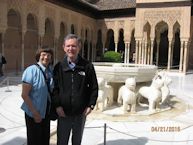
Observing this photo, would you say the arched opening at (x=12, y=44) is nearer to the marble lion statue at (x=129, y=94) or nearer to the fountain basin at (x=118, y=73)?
the fountain basin at (x=118, y=73)

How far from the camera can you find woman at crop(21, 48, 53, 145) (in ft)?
10.2

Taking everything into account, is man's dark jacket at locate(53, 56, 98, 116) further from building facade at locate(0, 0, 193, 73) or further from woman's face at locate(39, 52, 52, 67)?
building facade at locate(0, 0, 193, 73)

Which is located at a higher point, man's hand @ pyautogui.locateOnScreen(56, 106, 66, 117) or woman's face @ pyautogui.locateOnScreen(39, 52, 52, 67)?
woman's face @ pyautogui.locateOnScreen(39, 52, 52, 67)

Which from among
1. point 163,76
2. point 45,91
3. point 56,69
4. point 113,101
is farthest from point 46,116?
point 163,76

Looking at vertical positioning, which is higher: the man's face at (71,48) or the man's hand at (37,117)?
the man's face at (71,48)

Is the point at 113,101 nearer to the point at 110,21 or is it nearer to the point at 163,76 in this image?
the point at 163,76

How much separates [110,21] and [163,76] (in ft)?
64.4

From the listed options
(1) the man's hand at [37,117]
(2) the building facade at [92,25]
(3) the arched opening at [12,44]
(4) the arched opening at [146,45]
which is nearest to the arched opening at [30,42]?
(2) the building facade at [92,25]

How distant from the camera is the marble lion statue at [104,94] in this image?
6357 millimetres

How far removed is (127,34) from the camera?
84.4 ft

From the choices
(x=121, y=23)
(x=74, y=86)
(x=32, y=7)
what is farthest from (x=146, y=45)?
(x=74, y=86)

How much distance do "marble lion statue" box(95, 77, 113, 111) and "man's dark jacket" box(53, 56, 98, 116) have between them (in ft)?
10.3

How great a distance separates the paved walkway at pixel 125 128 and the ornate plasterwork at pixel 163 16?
48.5 feet
